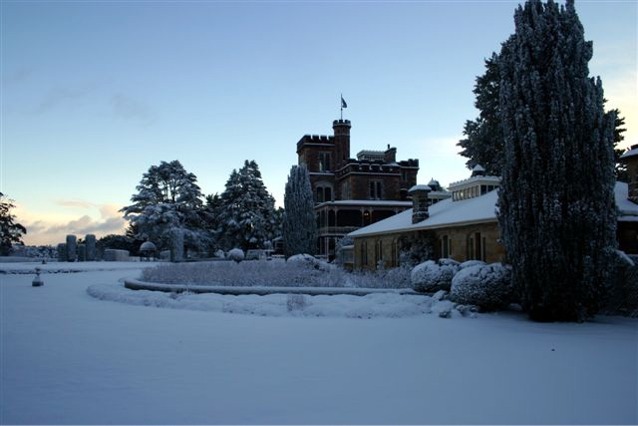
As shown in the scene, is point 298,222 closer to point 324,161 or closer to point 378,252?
point 378,252

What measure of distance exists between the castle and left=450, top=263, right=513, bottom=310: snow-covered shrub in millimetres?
35679

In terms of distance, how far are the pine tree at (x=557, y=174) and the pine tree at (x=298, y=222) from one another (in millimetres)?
22413

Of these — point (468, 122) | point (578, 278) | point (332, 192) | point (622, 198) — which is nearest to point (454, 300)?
point (578, 278)

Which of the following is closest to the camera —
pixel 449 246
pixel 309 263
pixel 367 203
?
pixel 449 246

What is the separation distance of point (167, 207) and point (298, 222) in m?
26.8

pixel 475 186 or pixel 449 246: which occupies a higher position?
pixel 475 186

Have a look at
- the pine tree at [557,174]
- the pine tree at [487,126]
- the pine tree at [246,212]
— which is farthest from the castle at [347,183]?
the pine tree at [557,174]

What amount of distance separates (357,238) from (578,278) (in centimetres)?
2212

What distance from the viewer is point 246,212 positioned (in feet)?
193

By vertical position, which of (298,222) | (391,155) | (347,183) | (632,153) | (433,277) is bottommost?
(433,277)

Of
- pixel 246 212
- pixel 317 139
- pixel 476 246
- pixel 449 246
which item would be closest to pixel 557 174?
pixel 476 246

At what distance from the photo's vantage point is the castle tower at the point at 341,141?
5875cm

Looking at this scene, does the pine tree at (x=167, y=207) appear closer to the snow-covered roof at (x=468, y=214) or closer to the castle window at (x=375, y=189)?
the castle window at (x=375, y=189)

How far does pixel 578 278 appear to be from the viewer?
38.9 feet
